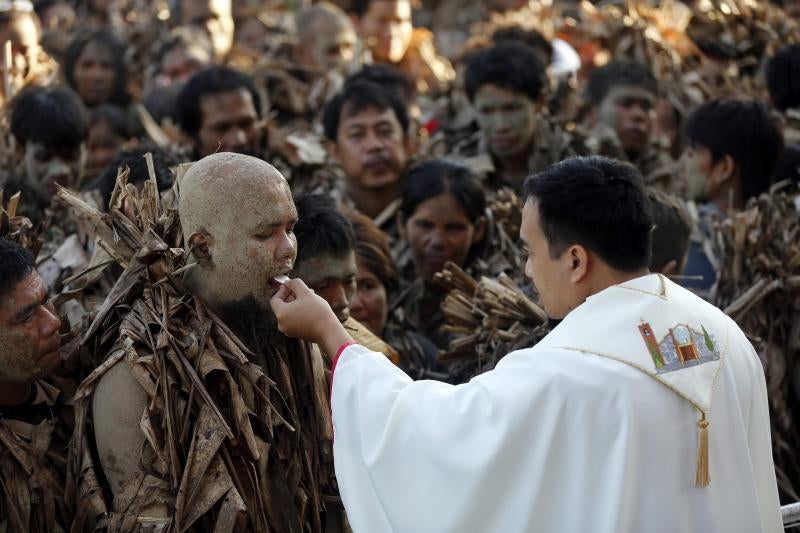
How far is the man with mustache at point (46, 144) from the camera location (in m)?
7.01

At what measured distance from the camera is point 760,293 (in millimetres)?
A: 5414

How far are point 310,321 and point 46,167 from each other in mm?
3908

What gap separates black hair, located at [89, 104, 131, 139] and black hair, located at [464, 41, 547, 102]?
2489mm

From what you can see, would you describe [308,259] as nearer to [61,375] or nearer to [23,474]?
[61,375]

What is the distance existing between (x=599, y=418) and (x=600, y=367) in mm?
137

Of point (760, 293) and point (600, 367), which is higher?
point (600, 367)

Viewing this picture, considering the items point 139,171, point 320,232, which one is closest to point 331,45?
point 139,171

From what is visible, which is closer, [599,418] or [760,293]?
[599,418]

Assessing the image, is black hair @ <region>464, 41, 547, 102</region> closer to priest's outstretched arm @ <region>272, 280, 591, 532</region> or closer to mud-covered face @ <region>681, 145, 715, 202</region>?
mud-covered face @ <region>681, 145, 715, 202</region>

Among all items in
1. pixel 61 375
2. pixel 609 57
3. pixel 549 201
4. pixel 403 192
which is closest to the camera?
pixel 549 201

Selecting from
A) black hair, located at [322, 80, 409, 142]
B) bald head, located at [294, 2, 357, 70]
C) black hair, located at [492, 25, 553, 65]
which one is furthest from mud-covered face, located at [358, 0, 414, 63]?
black hair, located at [322, 80, 409, 142]

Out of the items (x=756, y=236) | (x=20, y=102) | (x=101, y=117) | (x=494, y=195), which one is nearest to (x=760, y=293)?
(x=756, y=236)

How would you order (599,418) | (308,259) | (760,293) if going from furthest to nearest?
(760,293) < (308,259) < (599,418)

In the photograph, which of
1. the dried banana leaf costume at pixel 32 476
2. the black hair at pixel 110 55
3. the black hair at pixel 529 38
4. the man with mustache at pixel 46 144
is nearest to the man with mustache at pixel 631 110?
the black hair at pixel 529 38
